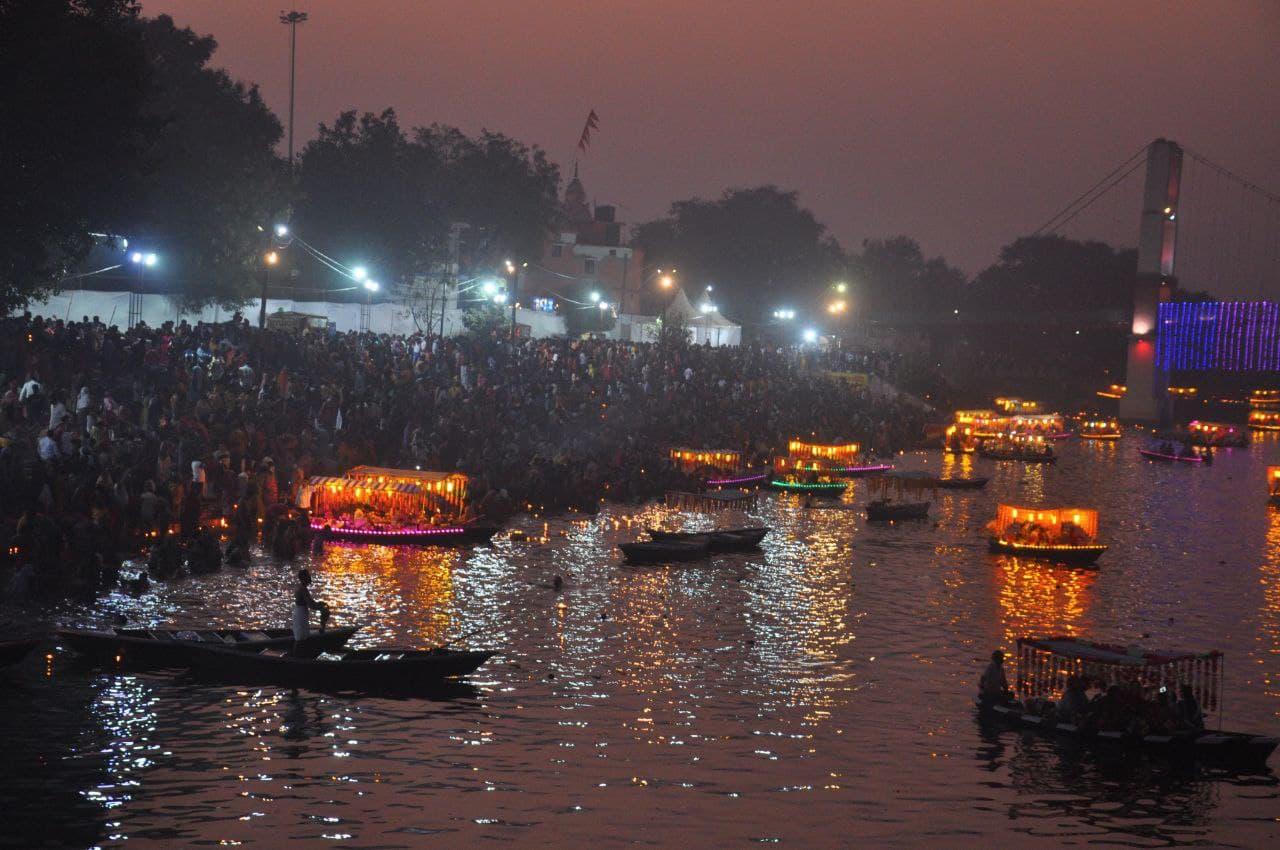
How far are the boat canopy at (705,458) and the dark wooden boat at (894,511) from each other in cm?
648

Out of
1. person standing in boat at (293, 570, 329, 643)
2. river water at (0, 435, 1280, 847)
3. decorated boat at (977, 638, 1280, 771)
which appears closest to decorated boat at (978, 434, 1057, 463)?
river water at (0, 435, 1280, 847)

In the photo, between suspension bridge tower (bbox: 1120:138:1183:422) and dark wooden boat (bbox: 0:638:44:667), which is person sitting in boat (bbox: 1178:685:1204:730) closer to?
dark wooden boat (bbox: 0:638:44:667)

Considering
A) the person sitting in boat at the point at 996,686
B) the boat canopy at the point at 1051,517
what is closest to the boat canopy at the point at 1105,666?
the person sitting in boat at the point at 996,686

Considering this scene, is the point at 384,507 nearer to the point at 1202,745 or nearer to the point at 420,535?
the point at 420,535

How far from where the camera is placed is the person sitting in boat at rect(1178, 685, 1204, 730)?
907 inches

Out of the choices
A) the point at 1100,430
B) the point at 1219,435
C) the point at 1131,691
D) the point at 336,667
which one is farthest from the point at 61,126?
the point at 1219,435

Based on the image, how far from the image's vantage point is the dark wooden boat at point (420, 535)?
126 feet

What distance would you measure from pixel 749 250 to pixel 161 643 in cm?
11681

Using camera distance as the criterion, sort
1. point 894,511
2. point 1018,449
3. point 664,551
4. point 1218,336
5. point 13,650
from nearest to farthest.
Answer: point 13,650, point 664,551, point 894,511, point 1018,449, point 1218,336

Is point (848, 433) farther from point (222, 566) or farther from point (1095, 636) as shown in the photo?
point (222, 566)

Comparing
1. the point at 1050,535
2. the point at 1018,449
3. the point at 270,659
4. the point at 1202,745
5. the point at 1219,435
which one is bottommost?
the point at 1202,745

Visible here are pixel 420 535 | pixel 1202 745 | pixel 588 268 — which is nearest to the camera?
pixel 1202 745

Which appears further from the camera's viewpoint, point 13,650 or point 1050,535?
point 1050,535

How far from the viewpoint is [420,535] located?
1538 inches
